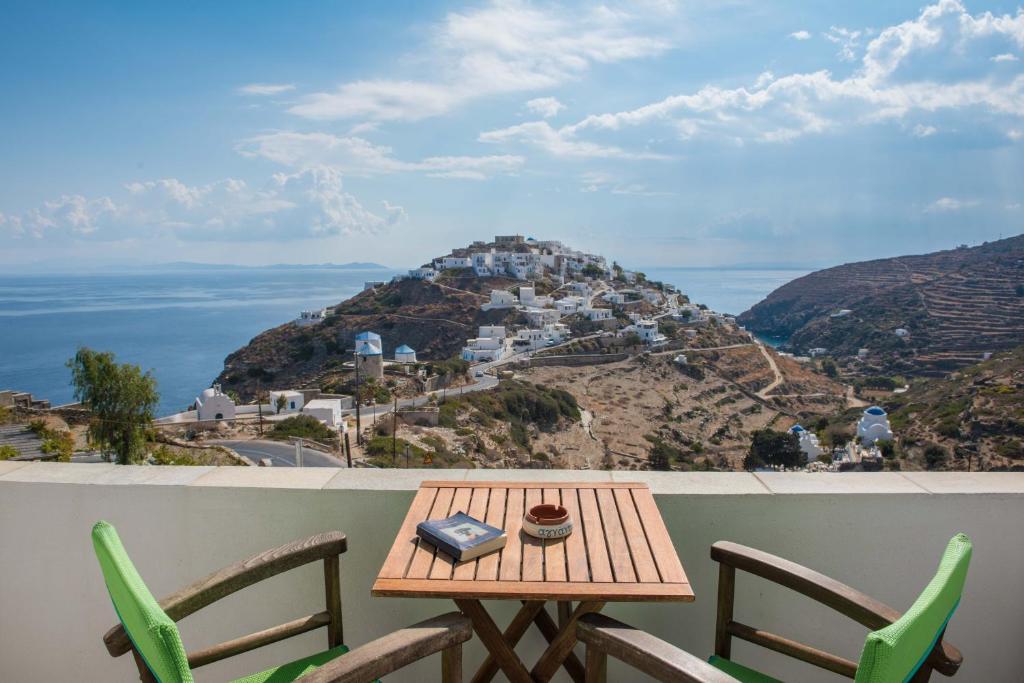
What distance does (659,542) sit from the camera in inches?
46.9

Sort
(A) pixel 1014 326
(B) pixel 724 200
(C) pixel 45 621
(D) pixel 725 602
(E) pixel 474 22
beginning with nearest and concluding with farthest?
(D) pixel 725 602, (C) pixel 45 621, (E) pixel 474 22, (A) pixel 1014 326, (B) pixel 724 200

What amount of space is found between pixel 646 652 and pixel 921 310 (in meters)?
45.6

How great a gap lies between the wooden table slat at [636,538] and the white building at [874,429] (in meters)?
21.4

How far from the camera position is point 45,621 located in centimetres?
164

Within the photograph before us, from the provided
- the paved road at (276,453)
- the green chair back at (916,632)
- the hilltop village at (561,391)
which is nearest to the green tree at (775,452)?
the hilltop village at (561,391)

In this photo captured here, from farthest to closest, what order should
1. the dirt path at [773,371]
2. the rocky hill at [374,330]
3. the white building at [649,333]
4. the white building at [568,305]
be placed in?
the white building at [568,305] < the white building at [649,333] < the rocky hill at [374,330] < the dirt path at [773,371]

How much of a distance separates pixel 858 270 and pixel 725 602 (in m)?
61.6

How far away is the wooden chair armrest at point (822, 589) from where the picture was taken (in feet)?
3.52

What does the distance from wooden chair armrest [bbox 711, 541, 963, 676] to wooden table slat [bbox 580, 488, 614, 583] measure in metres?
0.25

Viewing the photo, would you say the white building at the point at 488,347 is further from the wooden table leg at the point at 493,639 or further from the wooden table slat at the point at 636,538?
the wooden table leg at the point at 493,639

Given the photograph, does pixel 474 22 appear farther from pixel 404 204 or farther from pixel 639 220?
pixel 404 204

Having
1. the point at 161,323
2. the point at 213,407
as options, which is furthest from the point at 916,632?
the point at 161,323

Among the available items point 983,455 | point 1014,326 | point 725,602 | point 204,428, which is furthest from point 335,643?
point 1014,326

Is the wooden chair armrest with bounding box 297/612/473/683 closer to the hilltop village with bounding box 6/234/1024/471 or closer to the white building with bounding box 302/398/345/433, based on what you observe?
the hilltop village with bounding box 6/234/1024/471
